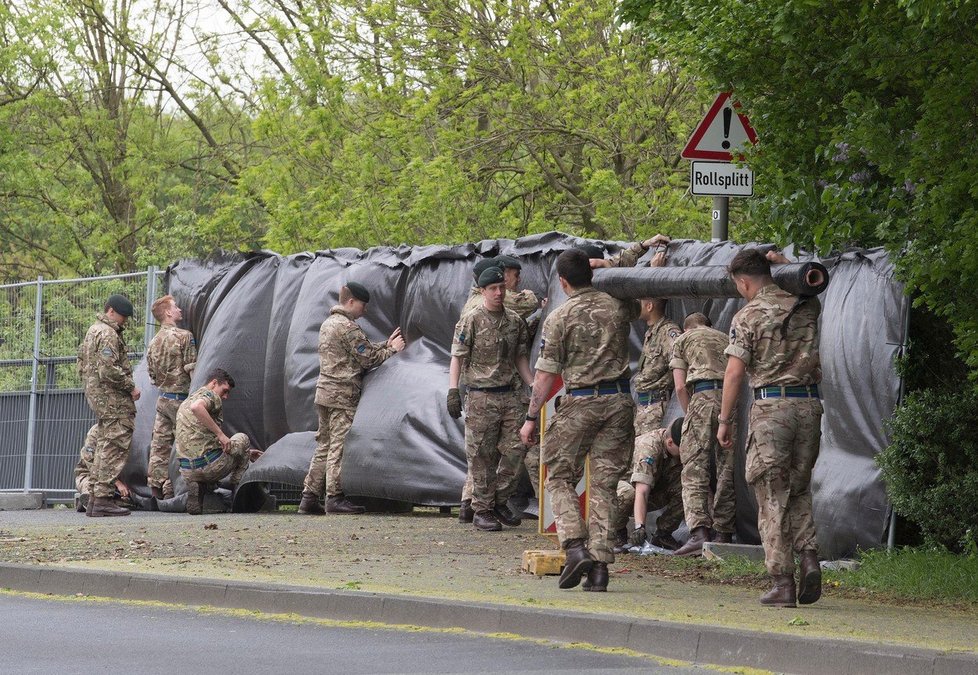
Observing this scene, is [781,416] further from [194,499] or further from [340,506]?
[194,499]

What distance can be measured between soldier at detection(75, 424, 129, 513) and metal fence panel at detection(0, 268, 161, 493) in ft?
3.89

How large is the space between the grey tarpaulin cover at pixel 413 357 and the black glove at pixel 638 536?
2.36 feet

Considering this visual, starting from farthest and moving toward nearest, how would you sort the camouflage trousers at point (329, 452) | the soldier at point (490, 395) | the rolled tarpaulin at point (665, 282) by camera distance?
the camouflage trousers at point (329, 452) < the soldier at point (490, 395) < the rolled tarpaulin at point (665, 282)

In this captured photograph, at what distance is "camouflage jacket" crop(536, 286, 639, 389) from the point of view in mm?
9539

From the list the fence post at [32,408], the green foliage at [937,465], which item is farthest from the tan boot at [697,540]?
the fence post at [32,408]

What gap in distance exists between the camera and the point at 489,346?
43.7 ft

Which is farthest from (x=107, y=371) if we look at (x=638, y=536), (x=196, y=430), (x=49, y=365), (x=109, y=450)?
(x=638, y=536)

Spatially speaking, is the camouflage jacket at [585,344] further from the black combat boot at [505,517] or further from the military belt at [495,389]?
the black combat boot at [505,517]

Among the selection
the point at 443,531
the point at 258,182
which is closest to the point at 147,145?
the point at 258,182

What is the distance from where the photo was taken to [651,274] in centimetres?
978

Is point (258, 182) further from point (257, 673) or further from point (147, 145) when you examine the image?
point (257, 673)

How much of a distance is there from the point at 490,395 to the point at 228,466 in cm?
388

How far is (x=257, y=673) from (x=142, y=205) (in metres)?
26.9

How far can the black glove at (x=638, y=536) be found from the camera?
38.5 ft
